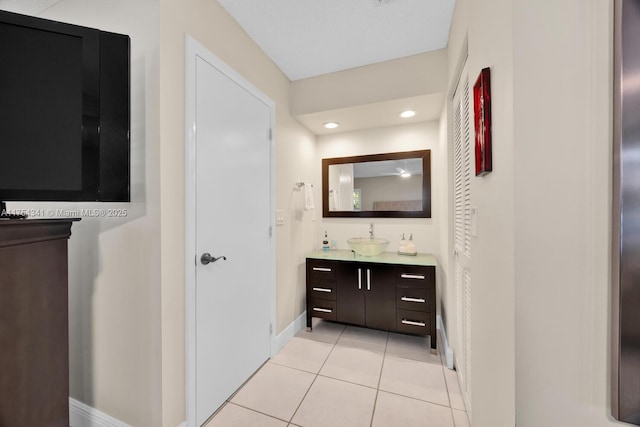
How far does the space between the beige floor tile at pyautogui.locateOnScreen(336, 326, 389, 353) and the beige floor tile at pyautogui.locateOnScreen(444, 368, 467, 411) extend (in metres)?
0.54

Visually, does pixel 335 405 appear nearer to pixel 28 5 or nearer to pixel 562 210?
pixel 562 210

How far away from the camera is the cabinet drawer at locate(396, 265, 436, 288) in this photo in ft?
7.04

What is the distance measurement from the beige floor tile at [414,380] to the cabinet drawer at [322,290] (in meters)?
0.74

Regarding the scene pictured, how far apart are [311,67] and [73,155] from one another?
1961 millimetres

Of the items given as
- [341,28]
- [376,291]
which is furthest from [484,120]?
[376,291]

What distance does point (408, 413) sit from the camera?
4.92 ft

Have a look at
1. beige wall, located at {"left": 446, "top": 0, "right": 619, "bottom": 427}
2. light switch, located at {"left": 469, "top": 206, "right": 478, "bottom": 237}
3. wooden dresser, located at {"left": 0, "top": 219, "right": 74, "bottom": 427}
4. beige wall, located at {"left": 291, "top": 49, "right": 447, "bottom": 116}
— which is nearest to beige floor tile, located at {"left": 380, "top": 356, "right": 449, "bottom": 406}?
beige wall, located at {"left": 446, "top": 0, "right": 619, "bottom": 427}

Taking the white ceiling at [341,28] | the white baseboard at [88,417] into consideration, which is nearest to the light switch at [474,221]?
the white ceiling at [341,28]

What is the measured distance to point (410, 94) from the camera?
82.0 inches

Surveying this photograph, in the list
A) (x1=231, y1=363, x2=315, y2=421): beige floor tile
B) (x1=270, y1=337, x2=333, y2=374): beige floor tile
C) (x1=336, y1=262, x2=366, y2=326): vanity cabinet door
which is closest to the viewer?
(x1=231, y1=363, x2=315, y2=421): beige floor tile

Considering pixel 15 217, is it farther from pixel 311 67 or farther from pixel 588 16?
pixel 311 67

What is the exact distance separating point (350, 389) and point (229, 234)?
1403 millimetres

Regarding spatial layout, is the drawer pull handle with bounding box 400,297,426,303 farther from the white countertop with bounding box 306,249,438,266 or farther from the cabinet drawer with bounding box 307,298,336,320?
the cabinet drawer with bounding box 307,298,336,320

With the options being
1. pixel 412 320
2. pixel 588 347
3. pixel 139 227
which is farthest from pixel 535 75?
pixel 412 320
